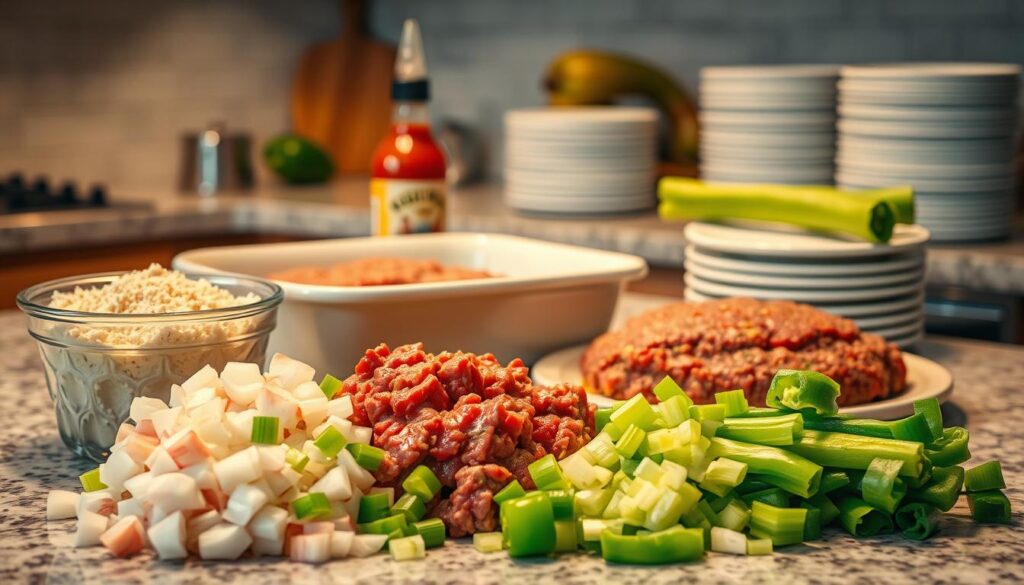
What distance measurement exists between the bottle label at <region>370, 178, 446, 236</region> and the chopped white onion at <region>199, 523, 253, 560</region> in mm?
932

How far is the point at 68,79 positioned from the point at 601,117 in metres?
1.72

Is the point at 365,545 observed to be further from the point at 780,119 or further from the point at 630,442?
the point at 780,119

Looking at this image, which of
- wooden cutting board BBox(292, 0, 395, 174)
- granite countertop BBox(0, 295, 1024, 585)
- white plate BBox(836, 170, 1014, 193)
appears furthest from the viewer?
wooden cutting board BBox(292, 0, 395, 174)

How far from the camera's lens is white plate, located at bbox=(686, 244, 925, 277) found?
1659 mm

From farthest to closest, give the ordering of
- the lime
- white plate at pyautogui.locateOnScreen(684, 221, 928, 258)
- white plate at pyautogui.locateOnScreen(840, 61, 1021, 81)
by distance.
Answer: the lime < white plate at pyautogui.locateOnScreen(840, 61, 1021, 81) < white plate at pyautogui.locateOnScreen(684, 221, 928, 258)

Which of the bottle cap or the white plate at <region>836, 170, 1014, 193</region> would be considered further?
the white plate at <region>836, 170, 1014, 193</region>

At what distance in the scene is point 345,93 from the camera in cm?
455

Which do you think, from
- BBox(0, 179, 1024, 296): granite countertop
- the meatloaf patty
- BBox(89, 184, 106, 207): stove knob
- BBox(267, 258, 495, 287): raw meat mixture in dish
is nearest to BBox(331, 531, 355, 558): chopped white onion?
the meatloaf patty

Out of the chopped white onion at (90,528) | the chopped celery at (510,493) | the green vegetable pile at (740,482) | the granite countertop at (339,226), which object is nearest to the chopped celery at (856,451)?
the green vegetable pile at (740,482)

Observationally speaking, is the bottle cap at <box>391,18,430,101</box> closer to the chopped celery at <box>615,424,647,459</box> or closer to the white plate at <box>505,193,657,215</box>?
the chopped celery at <box>615,424,647,459</box>

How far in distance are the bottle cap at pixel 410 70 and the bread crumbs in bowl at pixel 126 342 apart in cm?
62

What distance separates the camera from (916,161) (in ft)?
8.75

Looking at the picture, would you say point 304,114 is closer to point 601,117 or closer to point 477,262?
point 601,117

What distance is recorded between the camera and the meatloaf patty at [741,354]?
130 cm
